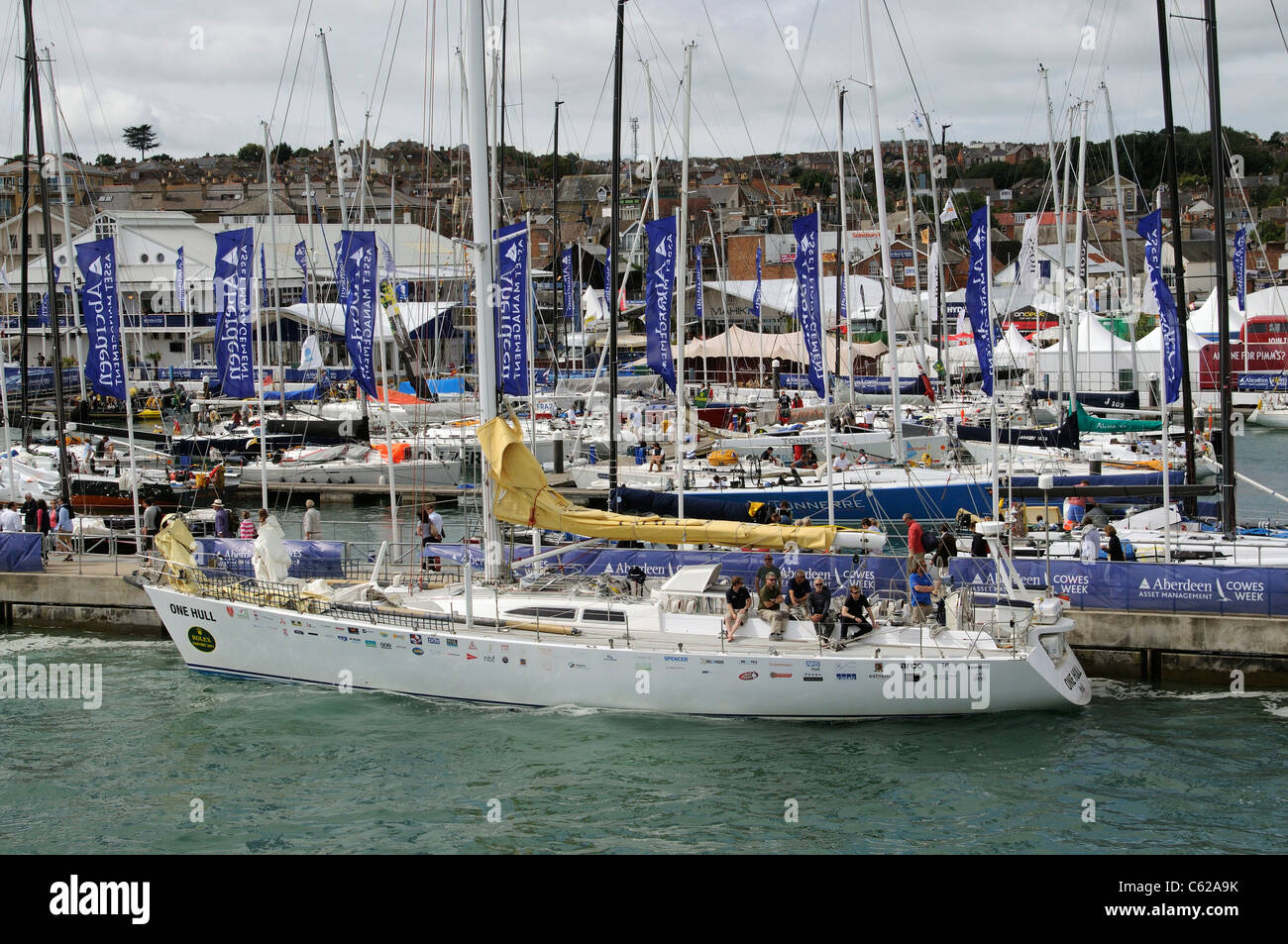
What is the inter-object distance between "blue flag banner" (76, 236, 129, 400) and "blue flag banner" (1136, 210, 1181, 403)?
22192mm

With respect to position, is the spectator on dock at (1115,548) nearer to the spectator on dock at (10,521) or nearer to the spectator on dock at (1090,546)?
the spectator on dock at (1090,546)

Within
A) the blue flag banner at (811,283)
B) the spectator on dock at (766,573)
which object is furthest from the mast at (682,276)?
the spectator on dock at (766,573)

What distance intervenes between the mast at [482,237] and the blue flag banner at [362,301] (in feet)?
21.3

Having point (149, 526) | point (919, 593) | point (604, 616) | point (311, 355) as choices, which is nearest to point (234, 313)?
point (149, 526)

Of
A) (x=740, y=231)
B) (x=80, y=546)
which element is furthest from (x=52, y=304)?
(x=740, y=231)

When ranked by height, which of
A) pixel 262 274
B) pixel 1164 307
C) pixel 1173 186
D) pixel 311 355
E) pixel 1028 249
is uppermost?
pixel 262 274

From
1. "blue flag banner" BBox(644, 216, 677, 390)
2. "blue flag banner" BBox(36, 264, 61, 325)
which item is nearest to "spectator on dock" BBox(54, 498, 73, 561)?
"blue flag banner" BBox(644, 216, 677, 390)

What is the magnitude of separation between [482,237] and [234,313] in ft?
47.1

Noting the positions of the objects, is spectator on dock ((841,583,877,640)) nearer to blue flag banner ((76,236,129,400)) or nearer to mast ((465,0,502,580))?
mast ((465,0,502,580))

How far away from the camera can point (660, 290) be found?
29.1 m

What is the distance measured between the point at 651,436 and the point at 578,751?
2906 cm

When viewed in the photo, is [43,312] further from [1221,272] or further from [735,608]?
[1221,272]

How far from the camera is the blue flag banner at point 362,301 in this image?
1079 inches
